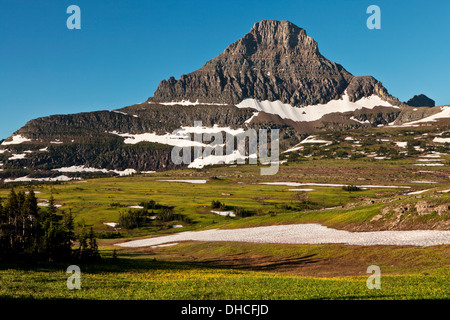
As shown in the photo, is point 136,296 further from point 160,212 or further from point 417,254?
point 160,212

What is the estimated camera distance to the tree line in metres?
47.6

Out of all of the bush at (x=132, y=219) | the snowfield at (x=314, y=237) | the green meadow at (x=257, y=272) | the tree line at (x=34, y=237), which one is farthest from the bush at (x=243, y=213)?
the tree line at (x=34, y=237)

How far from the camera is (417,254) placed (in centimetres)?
4484

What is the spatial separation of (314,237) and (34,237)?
50.0m

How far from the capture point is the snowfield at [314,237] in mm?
52875

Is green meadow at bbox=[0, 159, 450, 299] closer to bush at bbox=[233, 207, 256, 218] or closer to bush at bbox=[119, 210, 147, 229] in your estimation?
bush at bbox=[119, 210, 147, 229]

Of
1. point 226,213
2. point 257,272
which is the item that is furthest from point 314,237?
point 226,213

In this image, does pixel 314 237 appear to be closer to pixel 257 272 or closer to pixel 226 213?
pixel 257 272

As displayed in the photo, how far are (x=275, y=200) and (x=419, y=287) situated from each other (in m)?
141

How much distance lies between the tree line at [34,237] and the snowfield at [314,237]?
33615mm

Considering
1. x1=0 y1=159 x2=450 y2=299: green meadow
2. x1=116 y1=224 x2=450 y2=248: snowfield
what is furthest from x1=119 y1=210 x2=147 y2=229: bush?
x1=116 y1=224 x2=450 y2=248: snowfield

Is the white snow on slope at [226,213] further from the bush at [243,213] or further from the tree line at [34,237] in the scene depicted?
the tree line at [34,237]

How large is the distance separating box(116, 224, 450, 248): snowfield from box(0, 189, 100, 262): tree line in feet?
110
